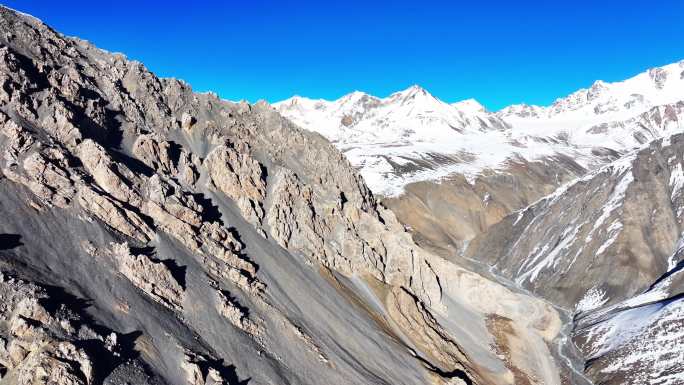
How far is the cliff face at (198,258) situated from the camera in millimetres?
33875

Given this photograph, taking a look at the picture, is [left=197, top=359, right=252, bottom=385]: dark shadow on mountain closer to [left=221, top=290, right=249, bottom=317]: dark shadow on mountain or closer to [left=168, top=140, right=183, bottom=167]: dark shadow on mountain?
[left=221, top=290, right=249, bottom=317]: dark shadow on mountain

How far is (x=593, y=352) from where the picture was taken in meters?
81.5

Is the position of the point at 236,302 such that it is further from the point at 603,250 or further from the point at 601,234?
the point at 601,234

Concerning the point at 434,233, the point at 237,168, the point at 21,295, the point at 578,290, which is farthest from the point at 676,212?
the point at 21,295

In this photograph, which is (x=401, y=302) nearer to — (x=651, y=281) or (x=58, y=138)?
(x=58, y=138)

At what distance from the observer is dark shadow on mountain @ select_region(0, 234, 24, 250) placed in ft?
111

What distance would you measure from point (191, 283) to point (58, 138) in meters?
17.9

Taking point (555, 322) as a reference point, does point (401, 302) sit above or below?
above

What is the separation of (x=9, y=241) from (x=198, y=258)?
57.4 ft

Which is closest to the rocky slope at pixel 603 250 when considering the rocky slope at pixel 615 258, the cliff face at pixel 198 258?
the rocky slope at pixel 615 258

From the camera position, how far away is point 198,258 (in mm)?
49781

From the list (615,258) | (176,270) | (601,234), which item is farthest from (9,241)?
(601,234)

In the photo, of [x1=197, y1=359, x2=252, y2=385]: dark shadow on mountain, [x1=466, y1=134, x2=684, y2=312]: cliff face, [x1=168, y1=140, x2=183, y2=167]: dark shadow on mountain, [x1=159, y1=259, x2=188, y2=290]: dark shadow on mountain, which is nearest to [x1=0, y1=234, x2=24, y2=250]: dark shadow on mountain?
[x1=159, y1=259, x2=188, y2=290]: dark shadow on mountain

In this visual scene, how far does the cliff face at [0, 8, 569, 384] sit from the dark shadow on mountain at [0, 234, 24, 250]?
0.09m
